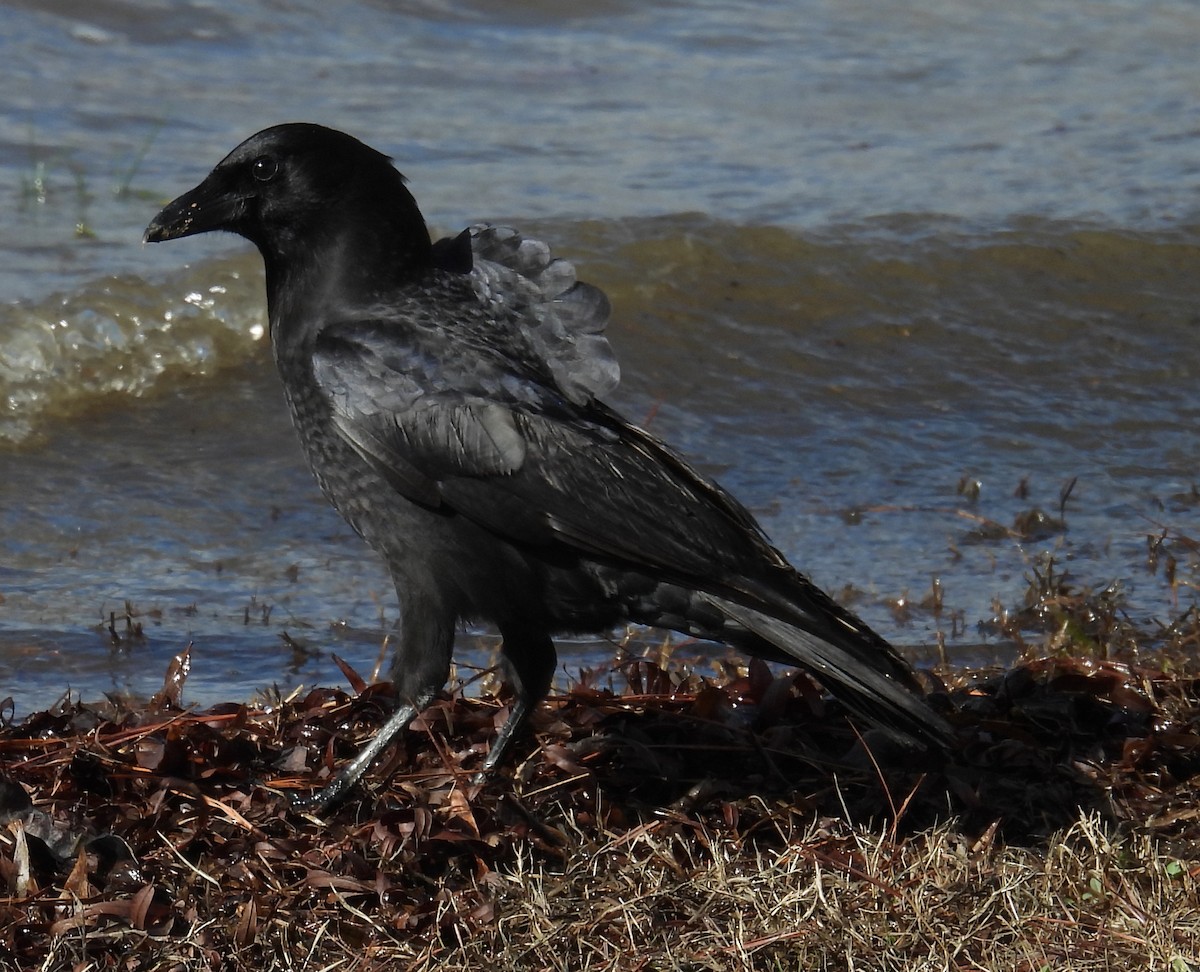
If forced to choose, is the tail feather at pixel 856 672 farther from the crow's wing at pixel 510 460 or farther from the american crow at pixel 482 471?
the crow's wing at pixel 510 460

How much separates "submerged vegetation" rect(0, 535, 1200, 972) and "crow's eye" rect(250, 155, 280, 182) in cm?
112

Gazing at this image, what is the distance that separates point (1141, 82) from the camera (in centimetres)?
1075

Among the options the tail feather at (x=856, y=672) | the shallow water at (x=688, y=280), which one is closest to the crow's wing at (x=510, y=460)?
the tail feather at (x=856, y=672)

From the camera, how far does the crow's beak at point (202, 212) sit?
3854 millimetres

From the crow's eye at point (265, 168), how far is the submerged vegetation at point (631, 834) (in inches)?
44.0

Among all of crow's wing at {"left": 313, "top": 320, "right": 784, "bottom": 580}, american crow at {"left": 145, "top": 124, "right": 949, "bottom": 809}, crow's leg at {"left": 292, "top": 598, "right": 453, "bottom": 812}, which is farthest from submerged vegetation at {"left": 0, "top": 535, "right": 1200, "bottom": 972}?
crow's wing at {"left": 313, "top": 320, "right": 784, "bottom": 580}

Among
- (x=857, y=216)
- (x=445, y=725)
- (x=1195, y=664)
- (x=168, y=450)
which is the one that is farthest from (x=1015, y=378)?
(x=445, y=725)

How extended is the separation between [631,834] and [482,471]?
790mm

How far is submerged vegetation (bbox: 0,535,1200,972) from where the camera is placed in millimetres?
3023

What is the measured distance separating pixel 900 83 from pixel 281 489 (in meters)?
6.23

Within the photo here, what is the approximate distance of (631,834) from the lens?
3346 millimetres

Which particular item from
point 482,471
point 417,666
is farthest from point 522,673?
point 482,471

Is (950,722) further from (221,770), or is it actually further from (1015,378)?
(1015,378)

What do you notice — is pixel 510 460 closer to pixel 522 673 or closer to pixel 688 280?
pixel 522 673
